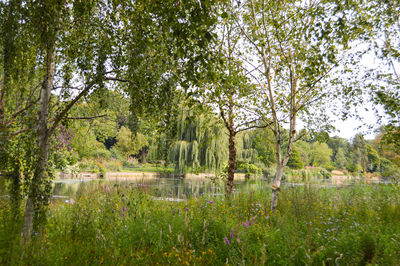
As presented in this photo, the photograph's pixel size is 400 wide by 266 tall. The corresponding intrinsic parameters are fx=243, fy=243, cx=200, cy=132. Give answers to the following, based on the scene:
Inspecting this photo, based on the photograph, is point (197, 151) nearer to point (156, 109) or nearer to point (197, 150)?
point (197, 150)

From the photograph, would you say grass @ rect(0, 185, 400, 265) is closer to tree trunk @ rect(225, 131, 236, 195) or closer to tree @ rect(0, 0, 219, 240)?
tree @ rect(0, 0, 219, 240)

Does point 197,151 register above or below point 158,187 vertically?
above

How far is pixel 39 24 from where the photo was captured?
8.23 ft

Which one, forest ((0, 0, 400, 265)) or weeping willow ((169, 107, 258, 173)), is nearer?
forest ((0, 0, 400, 265))

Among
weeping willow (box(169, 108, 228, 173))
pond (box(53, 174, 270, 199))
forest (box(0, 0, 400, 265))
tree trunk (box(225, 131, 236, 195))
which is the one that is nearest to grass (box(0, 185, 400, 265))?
forest (box(0, 0, 400, 265))

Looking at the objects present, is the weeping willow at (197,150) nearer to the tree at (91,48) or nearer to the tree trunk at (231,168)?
the tree trunk at (231,168)

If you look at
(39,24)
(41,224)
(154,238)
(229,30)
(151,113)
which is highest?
(229,30)

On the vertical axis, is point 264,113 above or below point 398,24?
below

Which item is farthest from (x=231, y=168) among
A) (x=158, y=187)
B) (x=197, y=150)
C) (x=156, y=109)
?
(x=197, y=150)

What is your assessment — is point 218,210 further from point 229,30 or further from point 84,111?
point 229,30

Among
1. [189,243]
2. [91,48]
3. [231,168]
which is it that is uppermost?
[91,48]

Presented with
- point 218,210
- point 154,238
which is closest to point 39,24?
point 154,238

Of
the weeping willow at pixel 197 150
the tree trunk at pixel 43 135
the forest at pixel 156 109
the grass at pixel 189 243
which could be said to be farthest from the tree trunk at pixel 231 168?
the weeping willow at pixel 197 150

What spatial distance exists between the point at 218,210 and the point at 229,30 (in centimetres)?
544
